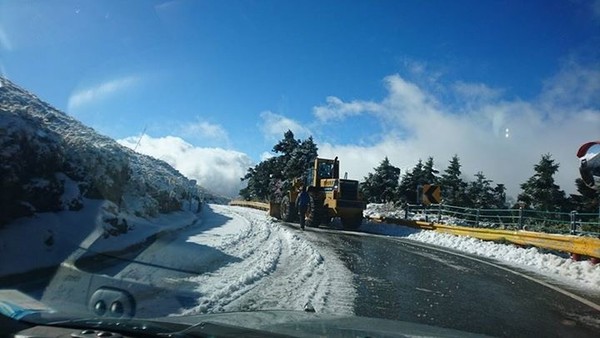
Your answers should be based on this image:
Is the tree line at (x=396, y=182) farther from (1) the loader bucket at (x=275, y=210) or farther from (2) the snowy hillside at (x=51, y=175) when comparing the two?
(2) the snowy hillside at (x=51, y=175)

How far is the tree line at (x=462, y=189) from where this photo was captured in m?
44.1

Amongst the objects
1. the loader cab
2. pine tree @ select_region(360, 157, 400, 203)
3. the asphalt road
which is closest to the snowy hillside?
the asphalt road

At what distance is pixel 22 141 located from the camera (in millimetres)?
8227

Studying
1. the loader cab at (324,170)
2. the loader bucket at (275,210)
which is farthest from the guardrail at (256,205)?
the loader cab at (324,170)

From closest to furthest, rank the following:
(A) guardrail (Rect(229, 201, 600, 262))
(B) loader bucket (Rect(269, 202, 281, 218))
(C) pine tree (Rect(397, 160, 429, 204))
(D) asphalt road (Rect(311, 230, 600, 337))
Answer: (D) asphalt road (Rect(311, 230, 600, 337)) < (A) guardrail (Rect(229, 201, 600, 262)) < (B) loader bucket (Rect(269, 202, 281, 218)) < (C) pine tree (Rect(397, 160, 429, 204))

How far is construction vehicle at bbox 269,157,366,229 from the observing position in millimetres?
23453

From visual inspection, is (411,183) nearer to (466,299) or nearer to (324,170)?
(324,170)

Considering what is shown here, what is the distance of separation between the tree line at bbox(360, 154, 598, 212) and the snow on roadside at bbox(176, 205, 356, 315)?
112 ft

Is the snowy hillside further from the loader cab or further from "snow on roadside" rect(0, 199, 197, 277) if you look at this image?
the loader cab

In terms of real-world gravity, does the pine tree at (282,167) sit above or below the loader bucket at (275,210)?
above

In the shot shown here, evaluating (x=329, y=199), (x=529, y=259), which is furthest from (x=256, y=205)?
(x=529, y=259)

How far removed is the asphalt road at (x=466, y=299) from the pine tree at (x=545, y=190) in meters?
35.6

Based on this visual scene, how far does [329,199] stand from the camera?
2405 cm

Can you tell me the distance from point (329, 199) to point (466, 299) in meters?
16.5
